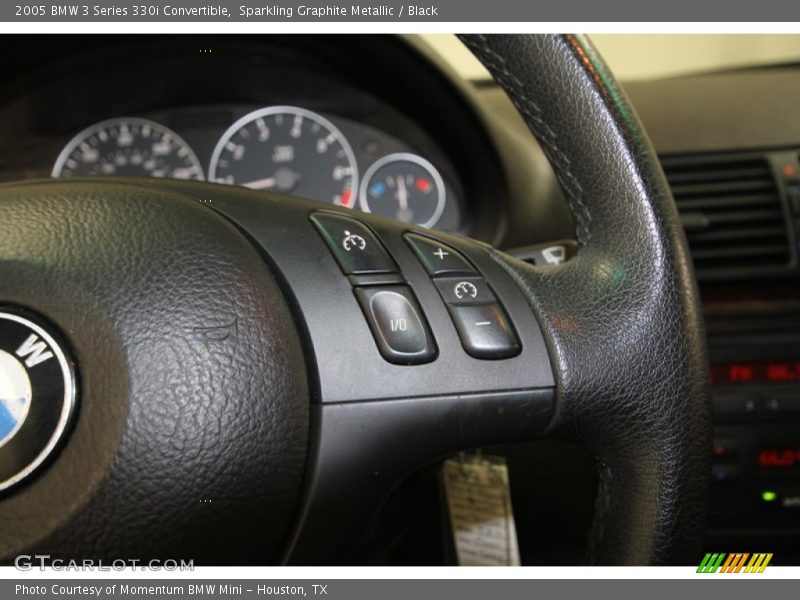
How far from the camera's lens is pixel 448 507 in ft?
2.84

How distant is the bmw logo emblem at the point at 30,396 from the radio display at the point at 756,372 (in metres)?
0.87

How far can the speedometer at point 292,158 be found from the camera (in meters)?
1.37

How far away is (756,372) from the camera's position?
1079 millimetres

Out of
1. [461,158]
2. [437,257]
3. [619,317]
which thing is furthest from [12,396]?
[461,158]

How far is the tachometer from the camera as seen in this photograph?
1.36 metres

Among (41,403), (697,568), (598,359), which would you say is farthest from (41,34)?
(697,568)

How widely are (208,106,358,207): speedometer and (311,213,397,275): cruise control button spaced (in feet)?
2.64

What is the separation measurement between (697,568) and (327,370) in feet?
1.07

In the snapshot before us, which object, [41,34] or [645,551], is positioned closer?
[645,551]

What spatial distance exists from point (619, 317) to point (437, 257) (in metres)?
0.14

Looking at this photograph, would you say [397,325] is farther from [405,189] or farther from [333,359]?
[405,189]

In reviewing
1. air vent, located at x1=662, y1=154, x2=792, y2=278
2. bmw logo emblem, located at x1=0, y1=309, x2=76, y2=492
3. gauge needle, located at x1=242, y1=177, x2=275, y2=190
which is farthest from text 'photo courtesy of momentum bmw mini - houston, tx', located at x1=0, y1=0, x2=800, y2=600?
gauge needle, located at x1=242, y1=177, x2=275, y2=190

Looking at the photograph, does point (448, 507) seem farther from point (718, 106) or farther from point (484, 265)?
point (718, 106)

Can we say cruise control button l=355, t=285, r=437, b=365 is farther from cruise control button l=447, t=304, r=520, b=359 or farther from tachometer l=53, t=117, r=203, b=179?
tachometer l=53, t=117, r=203, b=179
